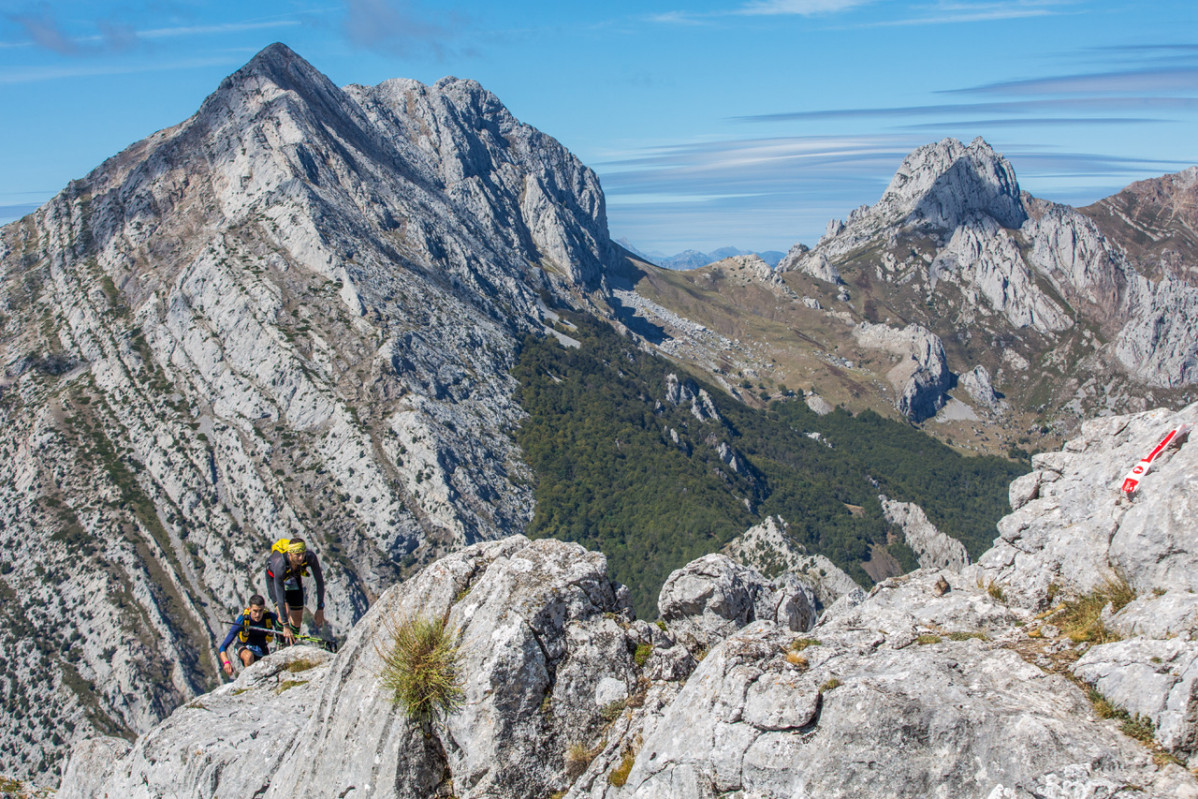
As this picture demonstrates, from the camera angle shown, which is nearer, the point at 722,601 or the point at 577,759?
the point at 577,759

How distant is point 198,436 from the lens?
152875mm

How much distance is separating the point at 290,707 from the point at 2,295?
23019 cm

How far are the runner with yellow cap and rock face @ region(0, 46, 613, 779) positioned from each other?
115m

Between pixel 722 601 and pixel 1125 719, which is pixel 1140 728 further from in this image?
pixel 722 601

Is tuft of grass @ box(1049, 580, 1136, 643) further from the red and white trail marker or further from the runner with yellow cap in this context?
the runner with yellow cap

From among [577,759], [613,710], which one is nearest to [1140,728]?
[613,710]

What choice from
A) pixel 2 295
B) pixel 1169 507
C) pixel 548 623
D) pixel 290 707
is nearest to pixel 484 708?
pixel 548 623

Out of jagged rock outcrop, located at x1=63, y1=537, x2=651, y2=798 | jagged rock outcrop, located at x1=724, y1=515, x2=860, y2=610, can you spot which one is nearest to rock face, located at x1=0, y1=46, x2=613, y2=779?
jagged rock outcrop, located at x1=724, y1=515, x2=860, y2=610

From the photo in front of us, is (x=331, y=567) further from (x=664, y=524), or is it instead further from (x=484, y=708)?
(x=484, y=708)

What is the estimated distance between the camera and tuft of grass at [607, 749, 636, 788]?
13.9 metres

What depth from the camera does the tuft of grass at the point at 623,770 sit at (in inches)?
547

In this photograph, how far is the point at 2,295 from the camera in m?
190

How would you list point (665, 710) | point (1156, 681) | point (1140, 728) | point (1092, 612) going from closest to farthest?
point (1140, 728), point (1156, 681), point (1092, 612), point (665, 710)

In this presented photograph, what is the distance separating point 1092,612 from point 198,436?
168639mm
